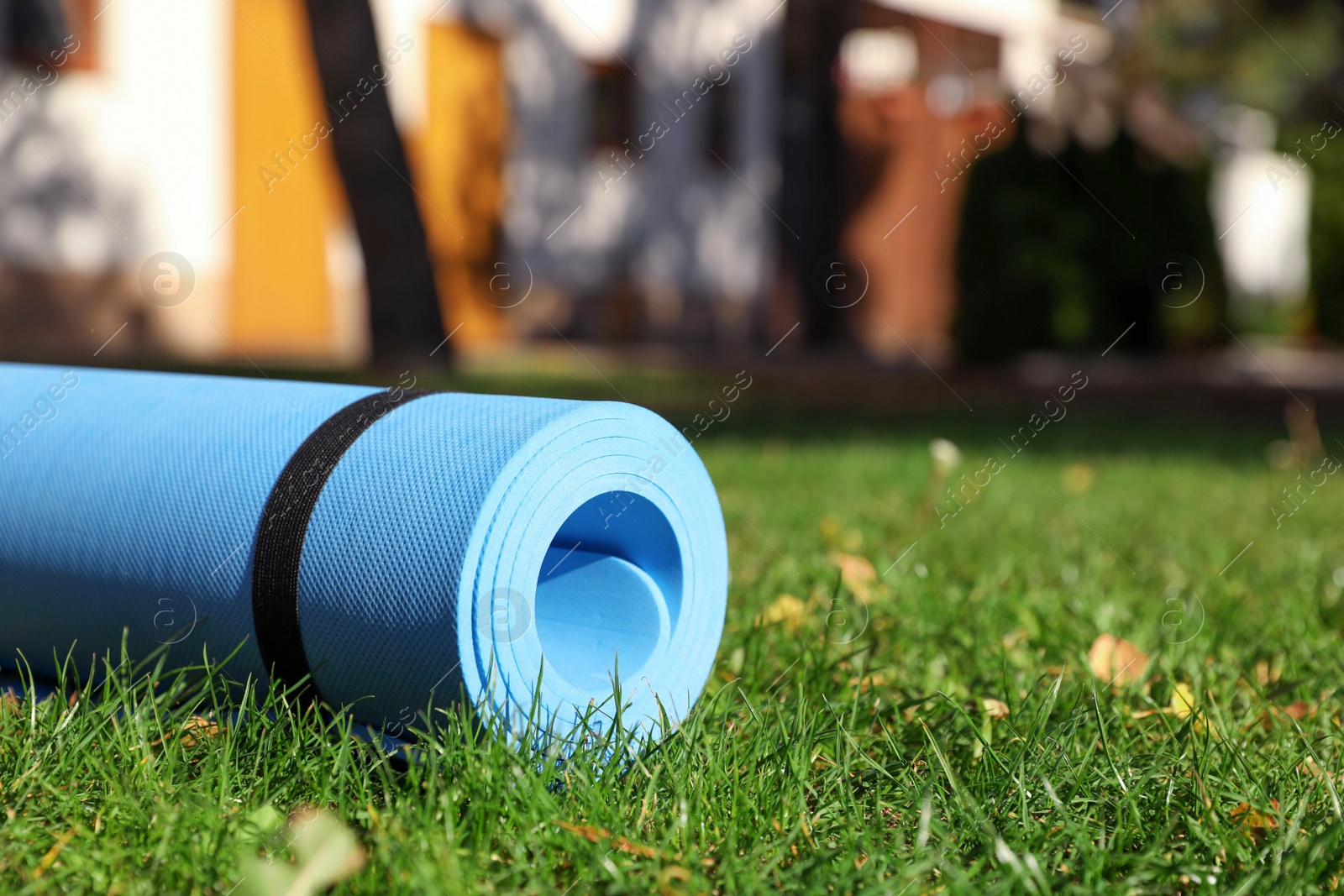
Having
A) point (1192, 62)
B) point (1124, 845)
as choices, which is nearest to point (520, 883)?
point (1124, 845)

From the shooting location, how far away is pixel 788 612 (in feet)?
9.91

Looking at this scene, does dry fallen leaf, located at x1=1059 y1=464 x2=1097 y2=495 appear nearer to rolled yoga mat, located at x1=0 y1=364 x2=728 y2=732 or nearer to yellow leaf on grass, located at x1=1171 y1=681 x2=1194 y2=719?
yellow leaf on grass, located at x1=1171 y1=681 x2=1194 y2=719

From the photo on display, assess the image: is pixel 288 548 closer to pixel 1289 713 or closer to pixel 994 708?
pixel 994 708

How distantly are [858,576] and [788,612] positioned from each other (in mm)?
432

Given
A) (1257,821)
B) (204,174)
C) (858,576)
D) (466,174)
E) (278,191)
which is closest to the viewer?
(1257,821)

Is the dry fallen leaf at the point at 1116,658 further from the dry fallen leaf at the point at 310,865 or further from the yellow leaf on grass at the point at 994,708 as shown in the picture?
the dry fallen leaf at the point at 310,865

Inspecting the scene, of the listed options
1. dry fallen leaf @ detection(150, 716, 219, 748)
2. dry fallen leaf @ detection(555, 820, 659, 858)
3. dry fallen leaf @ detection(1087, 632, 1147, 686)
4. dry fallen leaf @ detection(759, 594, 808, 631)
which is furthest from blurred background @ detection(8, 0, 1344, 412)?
dry fallen leaf @ detection(555, 820, 659, 858)

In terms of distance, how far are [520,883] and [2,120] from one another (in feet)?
35.7

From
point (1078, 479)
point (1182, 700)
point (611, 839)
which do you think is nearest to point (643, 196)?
point (1078, 479)

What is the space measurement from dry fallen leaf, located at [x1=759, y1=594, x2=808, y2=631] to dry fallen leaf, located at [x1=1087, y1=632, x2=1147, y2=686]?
620 mm

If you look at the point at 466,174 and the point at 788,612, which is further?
the point at 466,174

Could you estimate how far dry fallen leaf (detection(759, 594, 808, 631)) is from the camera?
2.94 meters

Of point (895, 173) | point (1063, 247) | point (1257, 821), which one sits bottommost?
point (895, 173)

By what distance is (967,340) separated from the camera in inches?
473
